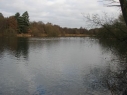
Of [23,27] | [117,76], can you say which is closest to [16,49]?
[117,76]

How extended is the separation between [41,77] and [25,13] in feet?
303

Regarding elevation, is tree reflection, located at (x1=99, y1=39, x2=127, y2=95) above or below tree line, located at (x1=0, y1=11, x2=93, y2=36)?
below

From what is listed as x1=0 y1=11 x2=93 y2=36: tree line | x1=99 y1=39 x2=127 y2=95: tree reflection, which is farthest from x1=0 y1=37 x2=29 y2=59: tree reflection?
x1=0 y1=11 x2=93 y2=36: tree line

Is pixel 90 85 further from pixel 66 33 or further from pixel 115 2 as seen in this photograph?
pixel 66 33

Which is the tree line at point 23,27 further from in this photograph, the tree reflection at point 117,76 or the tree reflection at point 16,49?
the tree reflection at point 117,76

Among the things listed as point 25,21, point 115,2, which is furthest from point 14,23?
point 115,2

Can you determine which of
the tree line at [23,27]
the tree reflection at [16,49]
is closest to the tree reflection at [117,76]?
the tree reflection at [16,49]

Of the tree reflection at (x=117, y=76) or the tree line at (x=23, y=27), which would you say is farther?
the tree line at (x=23, y=27)

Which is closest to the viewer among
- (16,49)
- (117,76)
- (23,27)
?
(117,76)

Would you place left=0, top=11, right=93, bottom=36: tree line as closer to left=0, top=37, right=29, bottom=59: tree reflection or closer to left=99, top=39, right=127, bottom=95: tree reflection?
left=0, top=37, right=29, bottom=59: tree reflection

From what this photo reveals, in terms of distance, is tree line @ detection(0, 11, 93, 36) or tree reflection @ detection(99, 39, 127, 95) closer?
tree reflection @ detection(99, 39, 127, 95)

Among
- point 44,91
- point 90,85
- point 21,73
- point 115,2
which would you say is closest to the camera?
point 115,2

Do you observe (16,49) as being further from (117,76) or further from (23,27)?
(23,27)

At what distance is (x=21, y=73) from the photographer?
19000mm
